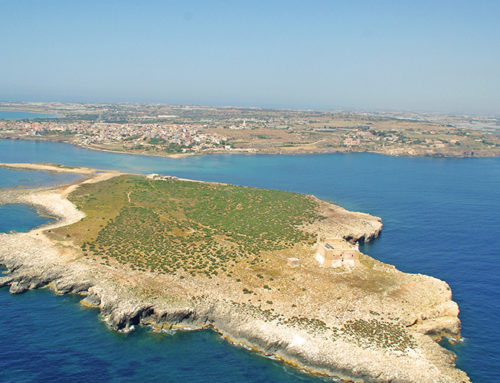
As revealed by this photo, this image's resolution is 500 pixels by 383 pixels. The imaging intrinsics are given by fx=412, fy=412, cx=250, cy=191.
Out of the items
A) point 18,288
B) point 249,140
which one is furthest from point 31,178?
point 249,140

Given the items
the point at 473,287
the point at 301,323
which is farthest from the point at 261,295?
the point at 473,287

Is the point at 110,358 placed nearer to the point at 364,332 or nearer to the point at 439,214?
the point at 364,332

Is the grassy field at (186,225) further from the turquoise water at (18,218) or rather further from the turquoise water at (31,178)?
the turquoise water at (31,178)

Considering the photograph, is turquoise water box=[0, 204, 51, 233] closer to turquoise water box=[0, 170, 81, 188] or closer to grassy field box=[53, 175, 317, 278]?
grassy field box=[53, 175, 317, 278]

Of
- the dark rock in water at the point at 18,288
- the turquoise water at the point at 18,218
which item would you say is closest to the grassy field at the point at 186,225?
the turquoise water at the point at 18,218

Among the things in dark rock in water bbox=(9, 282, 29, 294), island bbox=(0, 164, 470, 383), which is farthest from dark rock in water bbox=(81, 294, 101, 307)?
dark rock in water bbox=(9, 282, 29, 294)

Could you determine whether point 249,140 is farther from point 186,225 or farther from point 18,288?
point 18,288
